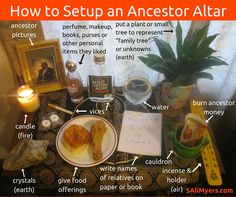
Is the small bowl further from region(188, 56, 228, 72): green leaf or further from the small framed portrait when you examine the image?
the small framed portrait

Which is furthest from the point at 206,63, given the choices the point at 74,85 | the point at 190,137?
the point at 74,85

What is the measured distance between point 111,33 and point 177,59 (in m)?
0.16

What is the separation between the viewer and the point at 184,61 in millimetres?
636

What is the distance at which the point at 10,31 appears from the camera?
2.17 feet

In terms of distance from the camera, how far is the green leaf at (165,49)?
2.10 ft

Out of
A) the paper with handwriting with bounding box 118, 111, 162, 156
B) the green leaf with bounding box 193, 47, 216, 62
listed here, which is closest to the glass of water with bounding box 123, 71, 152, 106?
the paper with handwriting with bounding box 118, 111, 162, 156

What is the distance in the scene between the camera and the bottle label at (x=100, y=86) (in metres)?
0.68

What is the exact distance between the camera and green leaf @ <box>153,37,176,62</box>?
2.10ft

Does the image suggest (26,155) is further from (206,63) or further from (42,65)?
(206,63)

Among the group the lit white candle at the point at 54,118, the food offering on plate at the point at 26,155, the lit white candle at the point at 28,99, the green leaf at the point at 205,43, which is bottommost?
the food offering on plate at the point at 26,155

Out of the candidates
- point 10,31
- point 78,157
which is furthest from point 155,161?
point 10,31

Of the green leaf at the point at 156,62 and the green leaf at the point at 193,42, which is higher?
the green leaf at the point at 193,42

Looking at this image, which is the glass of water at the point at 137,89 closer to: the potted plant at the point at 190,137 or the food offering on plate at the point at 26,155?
the potted plant at the point at 190,137

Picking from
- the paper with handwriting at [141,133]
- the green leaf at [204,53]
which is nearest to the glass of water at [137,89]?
the paper with handwriting at [141,133]
